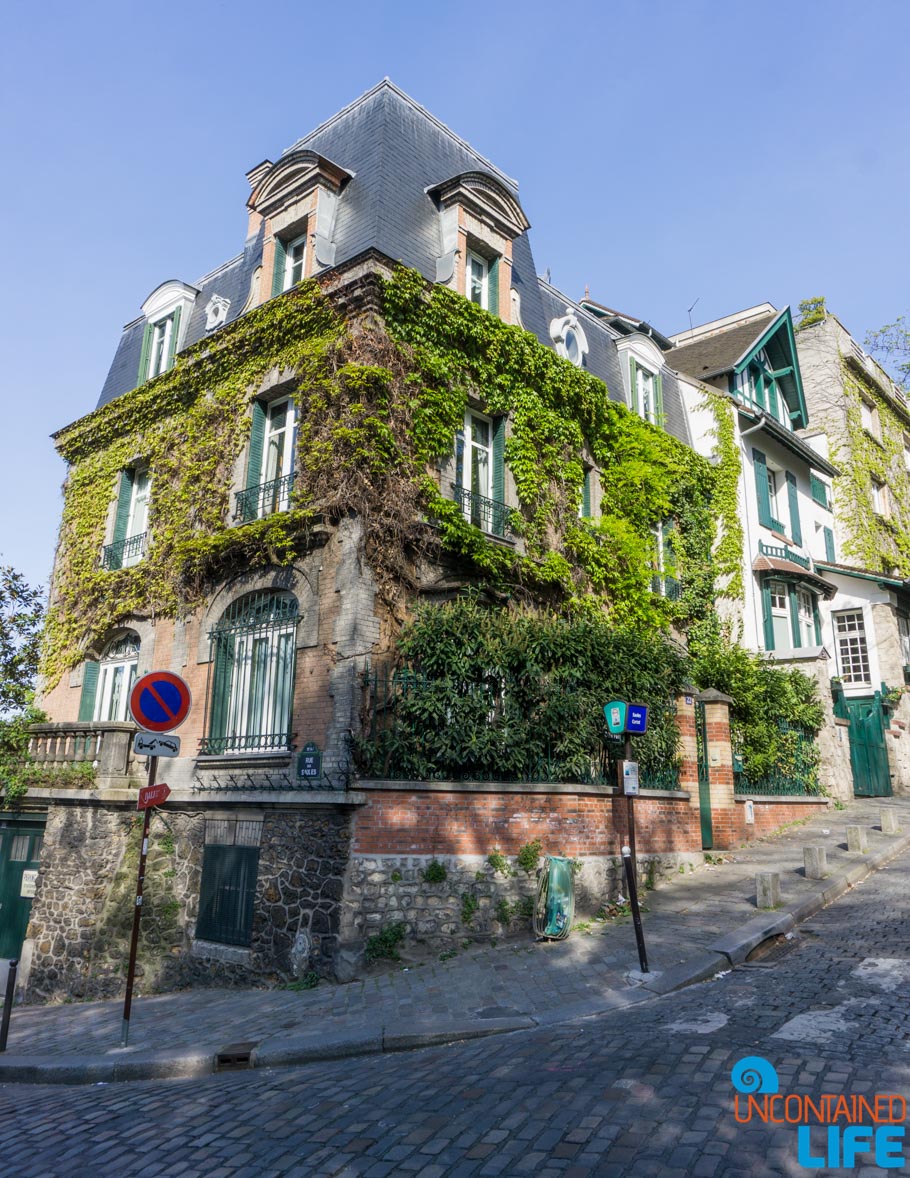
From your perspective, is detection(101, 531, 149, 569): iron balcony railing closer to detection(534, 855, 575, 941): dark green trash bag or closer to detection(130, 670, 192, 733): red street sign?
detection(130, 670, 192, 733): red street sign

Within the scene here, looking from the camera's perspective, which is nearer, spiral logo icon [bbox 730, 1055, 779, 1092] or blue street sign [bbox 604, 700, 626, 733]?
spiral logo icon [bbox 730, 1055, 779, 1092]

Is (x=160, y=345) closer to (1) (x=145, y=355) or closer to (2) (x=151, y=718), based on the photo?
(1) (x=145, y=355)

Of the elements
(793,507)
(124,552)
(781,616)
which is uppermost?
(793,507)

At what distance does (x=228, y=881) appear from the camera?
10859 mm

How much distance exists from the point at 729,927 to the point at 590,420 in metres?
9.85

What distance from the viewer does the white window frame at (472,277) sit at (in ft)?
47.3

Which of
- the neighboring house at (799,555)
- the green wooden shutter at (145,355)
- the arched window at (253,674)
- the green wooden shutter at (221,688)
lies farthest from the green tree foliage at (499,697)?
Result: the neighboring house at (799,555)


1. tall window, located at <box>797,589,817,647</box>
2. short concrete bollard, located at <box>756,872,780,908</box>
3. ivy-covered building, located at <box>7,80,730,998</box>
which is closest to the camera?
short concrete bollard, located at <box>756,872,780,908</box>

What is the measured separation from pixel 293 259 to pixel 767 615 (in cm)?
1381

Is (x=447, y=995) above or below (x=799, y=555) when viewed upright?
below

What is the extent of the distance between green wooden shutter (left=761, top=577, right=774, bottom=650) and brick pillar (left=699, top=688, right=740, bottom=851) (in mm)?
6448

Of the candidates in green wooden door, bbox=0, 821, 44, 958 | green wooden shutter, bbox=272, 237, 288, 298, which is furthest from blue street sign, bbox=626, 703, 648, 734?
green wooden door, bbox=0, 821, 44, 958

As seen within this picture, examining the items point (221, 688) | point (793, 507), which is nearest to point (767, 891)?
point (221, 688)

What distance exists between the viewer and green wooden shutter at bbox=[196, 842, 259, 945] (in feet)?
34.4
